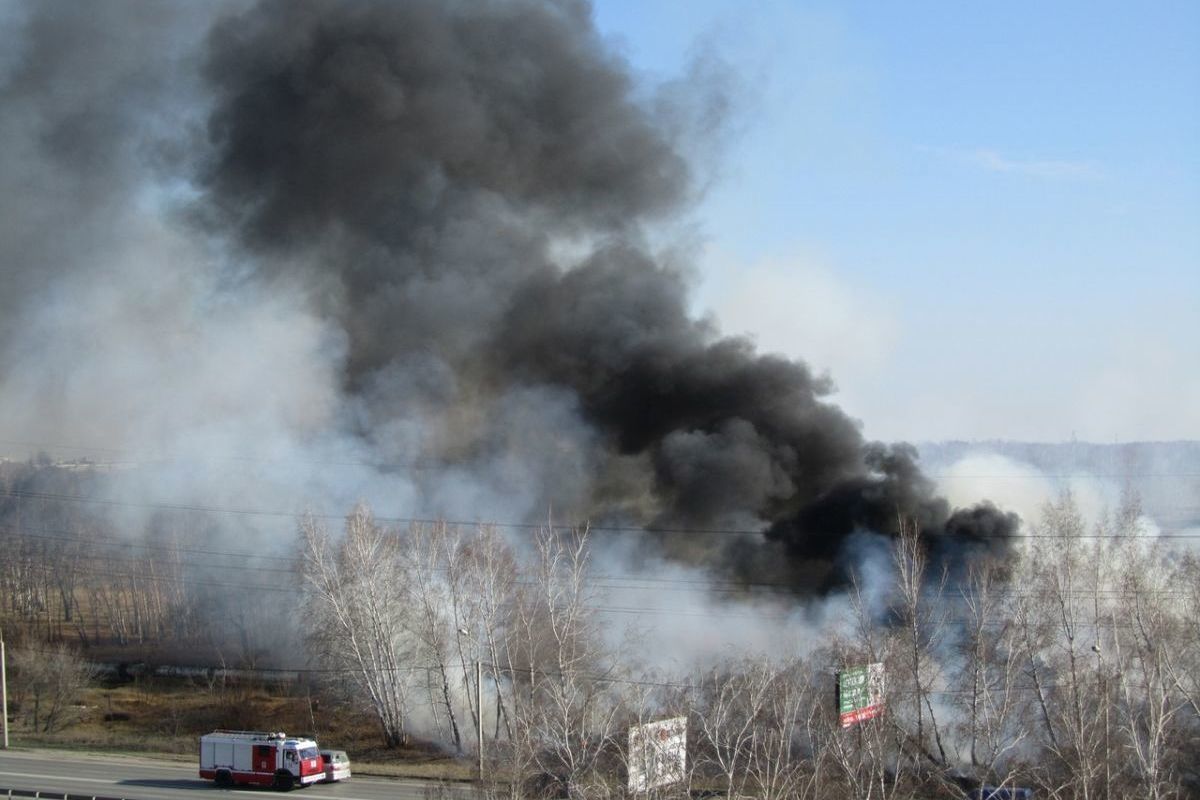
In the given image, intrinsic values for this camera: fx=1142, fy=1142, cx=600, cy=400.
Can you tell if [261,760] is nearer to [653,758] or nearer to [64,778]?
[64,778]

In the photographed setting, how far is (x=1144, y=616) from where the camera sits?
73.5 ft

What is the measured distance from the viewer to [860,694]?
17703 millimetres

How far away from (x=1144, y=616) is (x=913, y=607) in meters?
5.96

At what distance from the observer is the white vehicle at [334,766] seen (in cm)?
2683

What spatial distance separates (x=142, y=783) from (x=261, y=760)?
3.07m

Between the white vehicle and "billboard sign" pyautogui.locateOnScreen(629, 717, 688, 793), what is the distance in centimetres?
1226

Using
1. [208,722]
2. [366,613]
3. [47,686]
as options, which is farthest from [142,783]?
[47,686]

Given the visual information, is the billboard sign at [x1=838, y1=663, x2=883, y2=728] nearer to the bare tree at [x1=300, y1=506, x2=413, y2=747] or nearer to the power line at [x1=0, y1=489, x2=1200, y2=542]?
the power line at [x1=0, y1=489, x2=1200, y2=542]

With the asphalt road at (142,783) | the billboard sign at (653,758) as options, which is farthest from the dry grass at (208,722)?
the billboard sign at (653,758)

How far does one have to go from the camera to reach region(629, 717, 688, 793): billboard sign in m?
16.3

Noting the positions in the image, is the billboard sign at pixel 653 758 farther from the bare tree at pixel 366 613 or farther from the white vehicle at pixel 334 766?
the bare tree at pixel 366 613

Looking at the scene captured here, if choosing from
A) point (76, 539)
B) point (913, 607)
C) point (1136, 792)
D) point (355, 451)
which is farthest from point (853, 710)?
point (76, 539)

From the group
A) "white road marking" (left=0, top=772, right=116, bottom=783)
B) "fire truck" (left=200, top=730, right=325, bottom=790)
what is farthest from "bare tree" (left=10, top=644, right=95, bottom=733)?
"fire truck" (left=200, top=730, right=325, bottom=790)

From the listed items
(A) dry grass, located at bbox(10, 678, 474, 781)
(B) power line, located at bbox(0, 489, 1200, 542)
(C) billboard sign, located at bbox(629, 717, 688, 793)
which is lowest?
(A) dry grass, located at bbox(10, 678, 474, 781)
